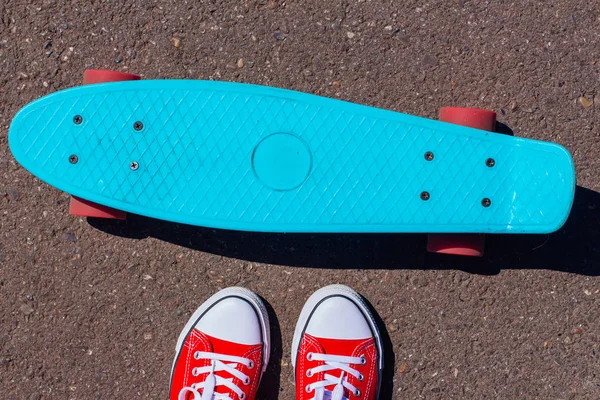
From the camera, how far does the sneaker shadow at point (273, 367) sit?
1.29 meters

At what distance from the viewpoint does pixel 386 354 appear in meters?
1.30

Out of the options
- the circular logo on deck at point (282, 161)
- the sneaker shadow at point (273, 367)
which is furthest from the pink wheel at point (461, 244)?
the sneaker shadow at point (273, 367)

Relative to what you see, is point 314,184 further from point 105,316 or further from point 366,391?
point 105,316

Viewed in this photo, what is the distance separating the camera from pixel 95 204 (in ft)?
3.70

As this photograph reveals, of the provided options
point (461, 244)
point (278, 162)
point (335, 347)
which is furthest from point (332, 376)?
point (278, 162)

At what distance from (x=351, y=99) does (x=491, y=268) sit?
0.63 meters

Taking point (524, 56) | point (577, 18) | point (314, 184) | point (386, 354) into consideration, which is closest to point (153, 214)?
point (314, 184)

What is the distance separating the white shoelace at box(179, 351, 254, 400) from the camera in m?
1.25

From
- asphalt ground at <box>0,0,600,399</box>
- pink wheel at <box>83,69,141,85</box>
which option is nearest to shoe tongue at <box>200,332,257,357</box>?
asphalt ground at <box>0,0,600,399</box>

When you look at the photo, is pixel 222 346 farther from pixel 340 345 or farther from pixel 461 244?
pixel 461 244

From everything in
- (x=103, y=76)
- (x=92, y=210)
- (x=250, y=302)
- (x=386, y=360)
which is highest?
(x=103, y=76)

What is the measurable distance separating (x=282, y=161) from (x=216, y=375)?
25.3 inches

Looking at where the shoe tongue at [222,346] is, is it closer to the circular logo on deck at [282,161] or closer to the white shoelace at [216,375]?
the white shoelace at [216,375]

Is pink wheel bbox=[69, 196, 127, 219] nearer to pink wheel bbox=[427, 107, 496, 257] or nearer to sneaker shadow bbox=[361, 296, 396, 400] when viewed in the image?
sneaker shadow bbox=[361, 296, 396, 400]
